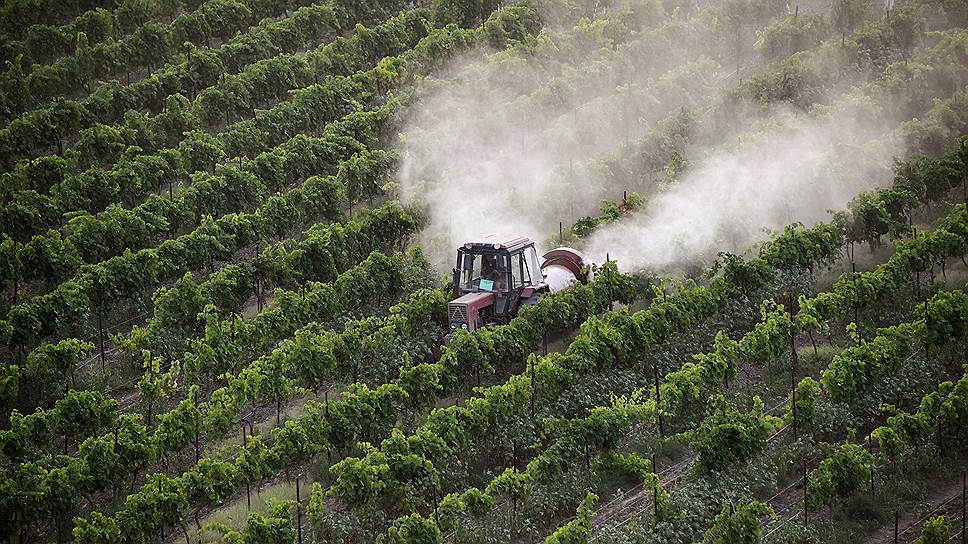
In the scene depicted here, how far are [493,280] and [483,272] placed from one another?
0.28 m

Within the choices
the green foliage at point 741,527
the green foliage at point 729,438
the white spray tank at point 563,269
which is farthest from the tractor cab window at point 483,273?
the green foliage at point 741,527

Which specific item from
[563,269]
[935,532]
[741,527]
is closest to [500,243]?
[563,269]

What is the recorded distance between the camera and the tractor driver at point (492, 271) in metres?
26.1

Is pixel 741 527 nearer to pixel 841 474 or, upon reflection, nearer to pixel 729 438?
pixel 841 474

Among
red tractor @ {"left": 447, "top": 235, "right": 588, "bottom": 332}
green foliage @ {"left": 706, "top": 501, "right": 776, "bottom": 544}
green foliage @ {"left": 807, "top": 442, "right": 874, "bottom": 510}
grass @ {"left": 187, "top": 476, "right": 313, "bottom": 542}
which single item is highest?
red tractor @ {"left": 447, "top": 235, "right": 588, "bottom": 332}

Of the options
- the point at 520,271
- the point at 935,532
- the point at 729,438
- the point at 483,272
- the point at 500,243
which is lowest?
the point at 935,532

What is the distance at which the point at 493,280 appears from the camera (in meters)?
26.2

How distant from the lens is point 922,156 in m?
32.9

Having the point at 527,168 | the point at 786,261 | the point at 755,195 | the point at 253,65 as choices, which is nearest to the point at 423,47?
the point at 253,65

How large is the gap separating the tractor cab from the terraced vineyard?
8cm

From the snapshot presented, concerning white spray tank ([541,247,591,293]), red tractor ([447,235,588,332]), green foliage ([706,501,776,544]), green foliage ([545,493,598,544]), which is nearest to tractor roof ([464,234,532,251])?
red tractor ([447,235,588,332])

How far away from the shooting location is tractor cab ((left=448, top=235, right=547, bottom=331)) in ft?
84.6

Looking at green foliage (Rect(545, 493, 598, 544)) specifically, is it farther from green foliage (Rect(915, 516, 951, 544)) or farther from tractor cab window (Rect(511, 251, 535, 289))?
tractor cab window (Rect(511, 251, 535, 289))

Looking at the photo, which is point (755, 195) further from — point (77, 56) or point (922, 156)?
point (77, 56)
